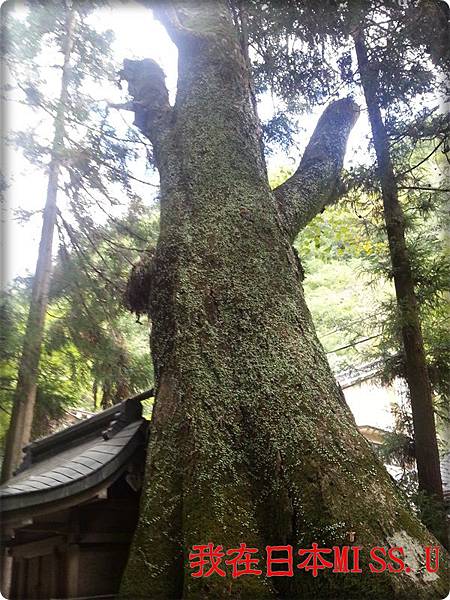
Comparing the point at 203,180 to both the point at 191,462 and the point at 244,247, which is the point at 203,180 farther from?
the point at 191,462

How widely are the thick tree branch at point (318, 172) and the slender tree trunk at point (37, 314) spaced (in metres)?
2.98

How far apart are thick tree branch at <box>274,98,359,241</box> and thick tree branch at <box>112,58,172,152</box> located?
4.06 ft

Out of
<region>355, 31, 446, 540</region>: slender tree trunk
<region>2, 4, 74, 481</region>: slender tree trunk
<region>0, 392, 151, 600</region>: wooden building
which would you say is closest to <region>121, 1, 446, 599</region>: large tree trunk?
<region>0, 392, 151, 600</region>: wooden building

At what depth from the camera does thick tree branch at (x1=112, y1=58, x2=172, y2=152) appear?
15.1 feet

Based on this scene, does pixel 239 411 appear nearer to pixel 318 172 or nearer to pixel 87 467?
pixel 87 467

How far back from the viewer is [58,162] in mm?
7430

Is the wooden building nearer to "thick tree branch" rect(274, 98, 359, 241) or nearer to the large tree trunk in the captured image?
the large tree trunk

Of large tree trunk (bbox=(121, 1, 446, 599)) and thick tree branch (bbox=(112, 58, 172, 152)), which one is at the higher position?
thick tree branch (bbox=(112, 58, 172, 152))

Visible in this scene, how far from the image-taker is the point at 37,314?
6.58m

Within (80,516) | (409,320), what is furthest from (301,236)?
(80,516)

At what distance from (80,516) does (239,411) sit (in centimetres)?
156

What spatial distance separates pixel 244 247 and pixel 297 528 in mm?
1763

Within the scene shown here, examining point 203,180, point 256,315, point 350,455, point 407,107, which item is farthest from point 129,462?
point 407,107

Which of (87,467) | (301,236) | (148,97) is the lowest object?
(87,467)
